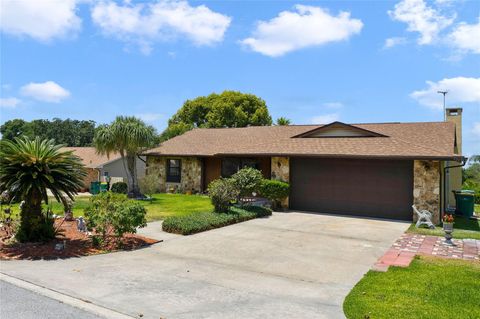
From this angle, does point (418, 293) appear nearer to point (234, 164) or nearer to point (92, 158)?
point (234, 164)

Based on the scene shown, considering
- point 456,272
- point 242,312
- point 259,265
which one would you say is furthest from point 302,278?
point 456,272

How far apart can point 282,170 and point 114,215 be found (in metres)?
10.2

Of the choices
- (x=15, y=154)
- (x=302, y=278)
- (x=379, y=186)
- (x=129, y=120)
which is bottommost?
(x=302, y=278)

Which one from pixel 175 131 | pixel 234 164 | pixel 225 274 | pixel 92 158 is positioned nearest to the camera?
pixel 225 274

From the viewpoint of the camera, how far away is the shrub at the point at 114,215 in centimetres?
1055

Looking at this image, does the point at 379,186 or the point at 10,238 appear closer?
the point at 10,238

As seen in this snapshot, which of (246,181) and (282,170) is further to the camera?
(282,170)

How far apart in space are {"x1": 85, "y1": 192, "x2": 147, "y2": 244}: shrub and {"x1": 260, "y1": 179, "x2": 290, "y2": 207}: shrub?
827 cm

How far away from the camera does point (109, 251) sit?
10195mm

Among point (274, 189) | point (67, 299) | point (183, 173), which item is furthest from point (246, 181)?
point (67, 299)

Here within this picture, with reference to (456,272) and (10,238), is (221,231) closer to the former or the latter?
(10,238)

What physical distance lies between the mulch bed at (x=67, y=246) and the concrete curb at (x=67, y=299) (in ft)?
5.97

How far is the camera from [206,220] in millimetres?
13828

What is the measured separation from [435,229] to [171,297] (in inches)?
438
